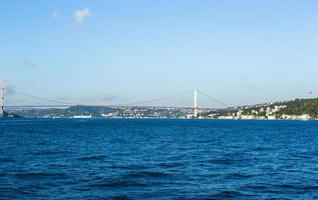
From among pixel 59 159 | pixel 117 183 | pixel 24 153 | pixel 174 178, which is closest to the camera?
pixel 117 183

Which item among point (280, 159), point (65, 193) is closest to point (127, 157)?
point (280, 159)

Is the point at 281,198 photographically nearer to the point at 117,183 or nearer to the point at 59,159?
the point at 117,183

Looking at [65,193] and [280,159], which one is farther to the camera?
[280,159]

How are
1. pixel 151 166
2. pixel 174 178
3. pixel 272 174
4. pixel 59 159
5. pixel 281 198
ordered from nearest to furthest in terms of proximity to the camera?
pixel 281 198
pixel 174 178
pixel 272 174
pixel 151 166
pixel 59 159

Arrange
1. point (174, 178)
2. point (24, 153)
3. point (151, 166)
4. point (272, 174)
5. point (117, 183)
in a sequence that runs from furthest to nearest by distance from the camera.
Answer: point (24, 153), point (151, 166), point (272, 174), point (174, 178), point (117, 183)

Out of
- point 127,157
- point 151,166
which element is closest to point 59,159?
point 127,157

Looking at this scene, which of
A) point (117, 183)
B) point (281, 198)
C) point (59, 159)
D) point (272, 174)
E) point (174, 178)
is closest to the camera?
point (281, 198)

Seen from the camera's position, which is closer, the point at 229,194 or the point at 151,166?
the point at 229,194

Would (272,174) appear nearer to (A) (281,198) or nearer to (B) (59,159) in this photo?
(A) (281,198)
